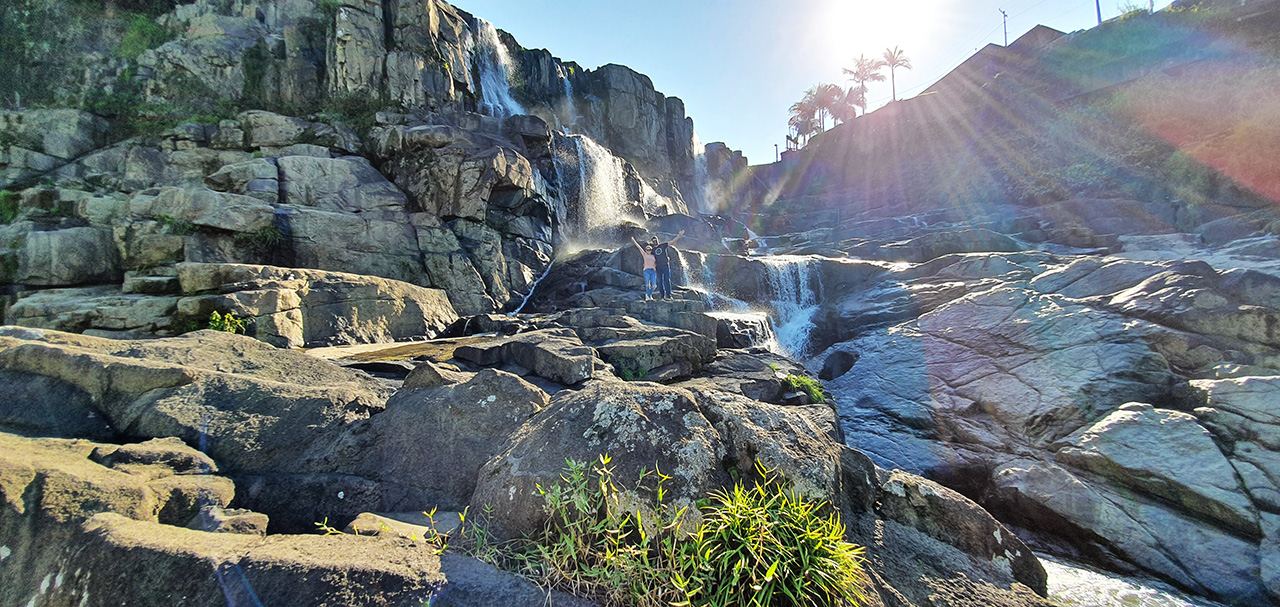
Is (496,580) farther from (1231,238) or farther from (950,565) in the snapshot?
(1231,238)

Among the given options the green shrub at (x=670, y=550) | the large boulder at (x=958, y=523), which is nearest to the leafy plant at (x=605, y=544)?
the green shrub at (x=670, y=550)

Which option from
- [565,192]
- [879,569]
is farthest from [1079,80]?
[879,569]

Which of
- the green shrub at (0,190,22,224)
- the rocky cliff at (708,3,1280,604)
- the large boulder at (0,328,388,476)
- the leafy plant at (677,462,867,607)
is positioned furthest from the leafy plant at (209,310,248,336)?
the green shrub at (0,190,22,224)

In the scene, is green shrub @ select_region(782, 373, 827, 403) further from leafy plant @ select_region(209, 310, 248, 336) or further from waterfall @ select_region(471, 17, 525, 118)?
waterfall @ select_region(471, 17, 525, 118)

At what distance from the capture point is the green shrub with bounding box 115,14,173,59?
67.9 ft

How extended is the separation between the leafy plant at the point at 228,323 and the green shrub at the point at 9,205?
14246mm

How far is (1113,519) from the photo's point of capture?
5797 mm

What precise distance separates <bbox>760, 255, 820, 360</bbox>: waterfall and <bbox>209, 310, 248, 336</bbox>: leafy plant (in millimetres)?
15356

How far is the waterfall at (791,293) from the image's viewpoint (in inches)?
712

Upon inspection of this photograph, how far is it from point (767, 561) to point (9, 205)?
2615cm

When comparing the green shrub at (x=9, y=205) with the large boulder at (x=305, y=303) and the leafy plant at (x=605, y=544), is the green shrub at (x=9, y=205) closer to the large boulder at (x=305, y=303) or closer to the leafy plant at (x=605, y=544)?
the large boulder at (x=305, y=303)

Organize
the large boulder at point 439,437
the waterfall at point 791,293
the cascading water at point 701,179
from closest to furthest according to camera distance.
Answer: the large boulder at point 439,437, the waterfall at point 791,293, the cascading water at point 701,179

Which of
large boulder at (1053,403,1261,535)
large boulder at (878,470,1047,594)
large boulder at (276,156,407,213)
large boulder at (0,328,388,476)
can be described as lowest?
large boulder at (1053,403,1261,535)

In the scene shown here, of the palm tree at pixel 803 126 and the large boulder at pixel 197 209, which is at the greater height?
the palm tree at pixel 803 126
